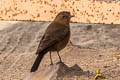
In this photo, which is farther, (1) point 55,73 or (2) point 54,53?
(2) point 54,53

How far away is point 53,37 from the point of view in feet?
17.6

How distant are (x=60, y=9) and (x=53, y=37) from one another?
25.3 feet

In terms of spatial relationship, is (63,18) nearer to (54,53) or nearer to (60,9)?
(54,53)

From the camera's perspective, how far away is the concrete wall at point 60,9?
1235 cm

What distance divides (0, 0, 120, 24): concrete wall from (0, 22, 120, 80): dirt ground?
2389 millimetres

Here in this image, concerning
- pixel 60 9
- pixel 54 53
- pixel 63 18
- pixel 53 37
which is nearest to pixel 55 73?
pixel 53 37

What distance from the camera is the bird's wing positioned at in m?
5.25

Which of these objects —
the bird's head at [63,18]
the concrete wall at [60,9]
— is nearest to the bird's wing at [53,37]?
the bird's head at [63,18]

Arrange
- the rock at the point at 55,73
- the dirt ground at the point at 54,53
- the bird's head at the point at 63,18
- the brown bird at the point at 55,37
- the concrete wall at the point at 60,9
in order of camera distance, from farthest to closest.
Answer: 1. the concrete wall at the point at 60,9
2. the dirt ground at the point at 54,53
3. the bird's head at the point at 63,18
4. the brown bird at the point at 55,37
5. the rock at the point at 55,73

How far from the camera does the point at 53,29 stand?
17.9 ft

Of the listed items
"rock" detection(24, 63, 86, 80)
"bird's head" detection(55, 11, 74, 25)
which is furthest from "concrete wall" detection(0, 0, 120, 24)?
"rock" detection(24, 63, 86, 80)

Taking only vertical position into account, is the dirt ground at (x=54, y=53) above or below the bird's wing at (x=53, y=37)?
below

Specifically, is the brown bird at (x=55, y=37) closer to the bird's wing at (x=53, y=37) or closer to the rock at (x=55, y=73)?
the bird's wing at (x=53, y=37)

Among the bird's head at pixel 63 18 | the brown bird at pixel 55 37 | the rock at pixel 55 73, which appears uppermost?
the bird's head at pixel 63 18
